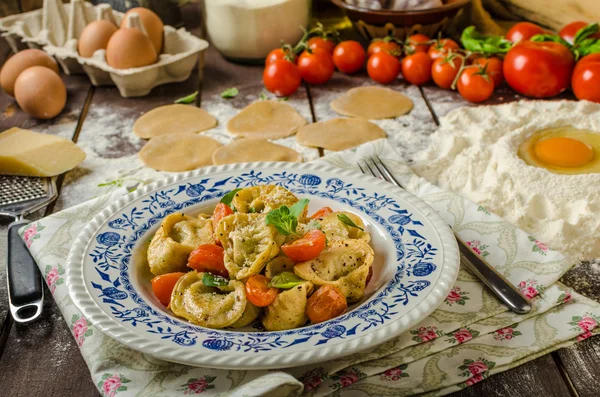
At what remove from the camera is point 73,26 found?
3352 millimetres

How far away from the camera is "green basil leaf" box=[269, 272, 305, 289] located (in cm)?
140

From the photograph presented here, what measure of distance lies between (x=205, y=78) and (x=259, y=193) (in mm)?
1811

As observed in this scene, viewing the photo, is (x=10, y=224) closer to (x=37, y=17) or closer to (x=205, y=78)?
(x=205, y=78)

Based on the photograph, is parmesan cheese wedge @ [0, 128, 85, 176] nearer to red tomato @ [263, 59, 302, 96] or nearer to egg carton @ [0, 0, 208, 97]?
egg carton @ [0, 0, 208, 97]

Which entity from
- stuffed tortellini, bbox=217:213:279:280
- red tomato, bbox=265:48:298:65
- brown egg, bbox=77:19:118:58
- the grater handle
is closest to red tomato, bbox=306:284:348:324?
stuffed tortellini, bbox=217:213:279:280

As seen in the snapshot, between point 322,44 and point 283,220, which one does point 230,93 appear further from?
point 283,220

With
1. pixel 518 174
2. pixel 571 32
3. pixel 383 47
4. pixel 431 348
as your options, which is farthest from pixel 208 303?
pixel 571 32

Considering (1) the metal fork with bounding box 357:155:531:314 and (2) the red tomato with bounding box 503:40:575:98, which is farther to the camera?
(2) the red tomato with bounding box 503:40:575:98

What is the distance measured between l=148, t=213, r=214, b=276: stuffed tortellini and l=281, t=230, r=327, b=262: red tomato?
246mm

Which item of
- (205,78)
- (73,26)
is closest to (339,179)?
(205,78)

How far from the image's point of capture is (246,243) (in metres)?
1.47

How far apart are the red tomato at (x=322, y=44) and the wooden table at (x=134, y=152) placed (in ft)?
0.62

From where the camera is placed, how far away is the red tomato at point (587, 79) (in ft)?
9.10

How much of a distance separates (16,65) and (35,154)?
2.79 feet
